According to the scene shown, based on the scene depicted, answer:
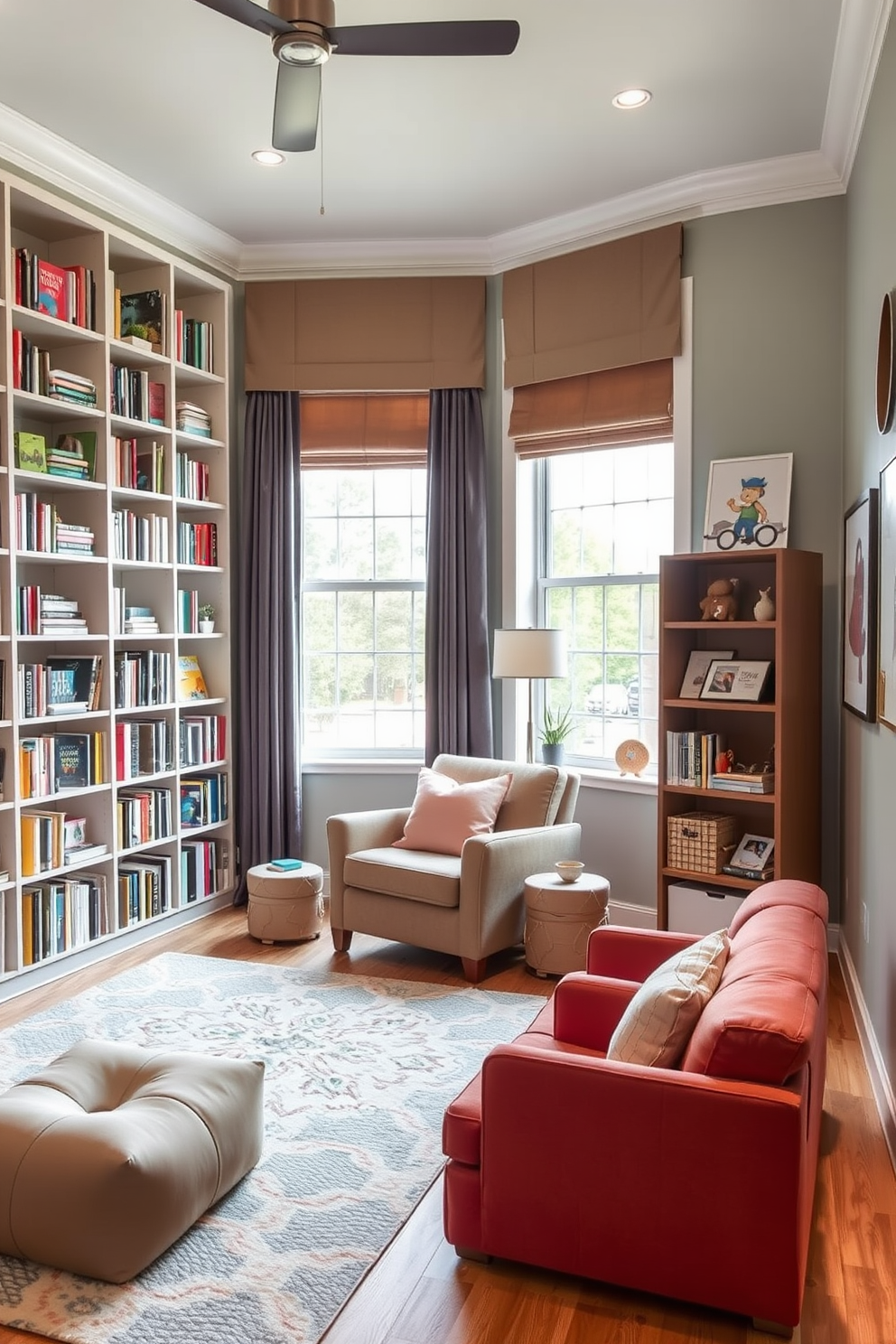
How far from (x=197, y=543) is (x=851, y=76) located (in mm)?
3336

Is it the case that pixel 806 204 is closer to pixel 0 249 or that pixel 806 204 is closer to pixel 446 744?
pixel 446 744

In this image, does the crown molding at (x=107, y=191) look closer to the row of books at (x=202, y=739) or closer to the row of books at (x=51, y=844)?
the row of books at (x=202, y=739)

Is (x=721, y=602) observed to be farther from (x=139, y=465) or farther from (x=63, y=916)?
(x=63, y=916)

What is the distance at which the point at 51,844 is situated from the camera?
13.2 ft

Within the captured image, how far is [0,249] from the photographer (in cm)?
376

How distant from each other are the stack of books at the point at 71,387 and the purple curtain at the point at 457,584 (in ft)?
5.37

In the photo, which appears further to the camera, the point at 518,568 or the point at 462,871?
the point at 518,568

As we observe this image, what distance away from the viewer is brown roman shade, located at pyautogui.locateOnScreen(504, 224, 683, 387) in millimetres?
4543

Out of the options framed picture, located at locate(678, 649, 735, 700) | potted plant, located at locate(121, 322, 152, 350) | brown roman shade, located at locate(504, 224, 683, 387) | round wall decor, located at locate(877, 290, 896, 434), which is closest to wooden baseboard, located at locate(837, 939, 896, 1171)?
framed picture, located at locate(678, 649, 735, 700)

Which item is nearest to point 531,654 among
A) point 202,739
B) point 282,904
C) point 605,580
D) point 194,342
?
point 605,580

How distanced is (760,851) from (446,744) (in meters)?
Answer: 1.66

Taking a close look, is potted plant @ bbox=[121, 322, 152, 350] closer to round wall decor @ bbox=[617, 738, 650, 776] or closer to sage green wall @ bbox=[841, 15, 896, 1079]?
round wall decor @ bbox=[617, 738, 650, 776]

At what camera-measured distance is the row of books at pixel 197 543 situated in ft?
16.1

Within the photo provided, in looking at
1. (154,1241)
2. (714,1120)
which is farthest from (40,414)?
(714,1120)
